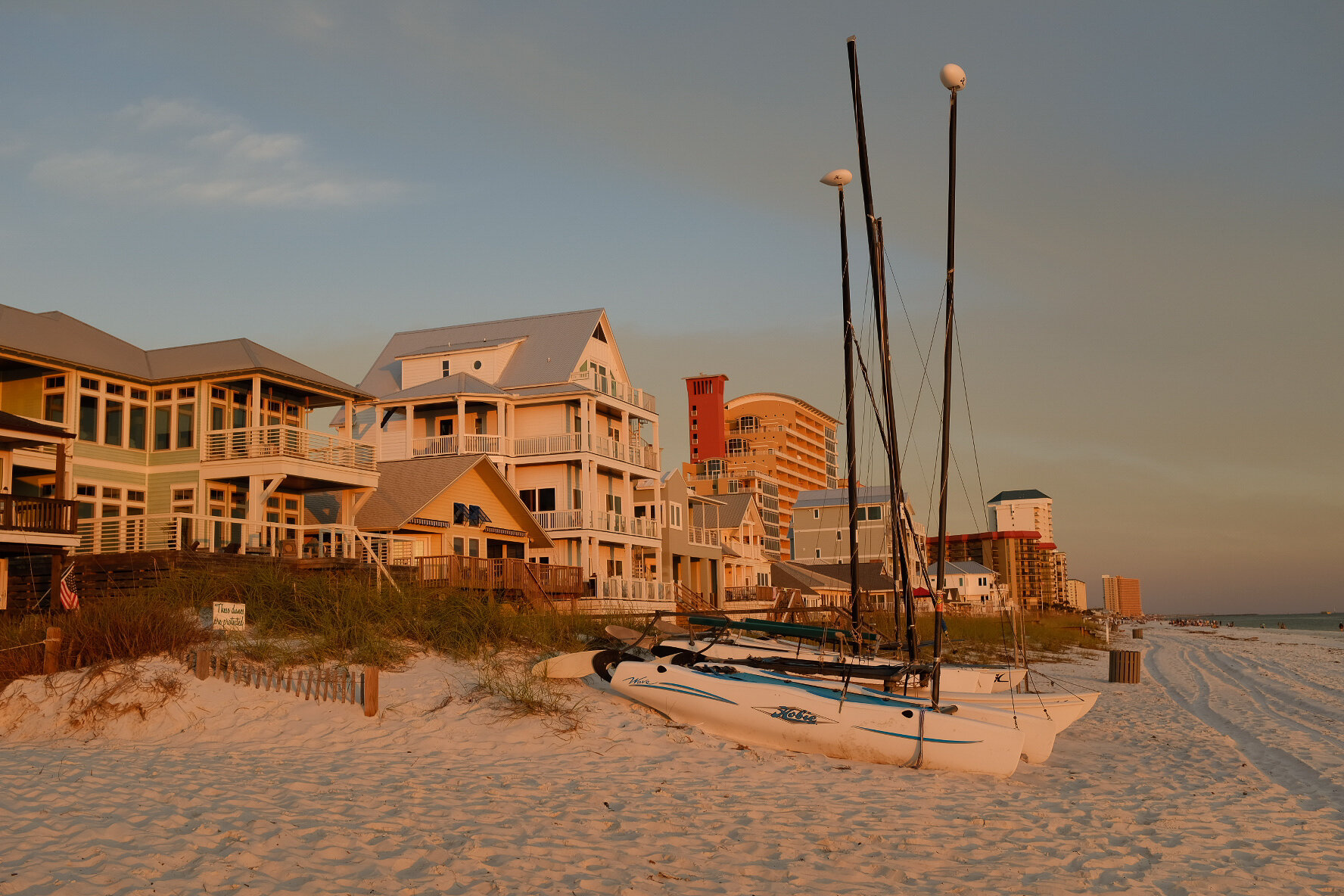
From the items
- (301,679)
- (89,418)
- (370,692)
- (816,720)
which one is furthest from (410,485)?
(816,720)

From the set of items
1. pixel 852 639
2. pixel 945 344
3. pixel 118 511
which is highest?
pixel 945 344

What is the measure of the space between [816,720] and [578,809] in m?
4.90

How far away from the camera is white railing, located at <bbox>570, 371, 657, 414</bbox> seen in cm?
4653

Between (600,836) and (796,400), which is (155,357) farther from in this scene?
(796,400)

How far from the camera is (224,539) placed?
29.5 m

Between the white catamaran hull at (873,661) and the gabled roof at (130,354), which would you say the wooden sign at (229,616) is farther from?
the gabled roof at (130,354)

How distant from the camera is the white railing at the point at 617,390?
4653 centimetres

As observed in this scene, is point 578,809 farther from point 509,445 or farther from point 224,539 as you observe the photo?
point 509,445

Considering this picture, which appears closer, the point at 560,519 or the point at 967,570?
the point at 560,519

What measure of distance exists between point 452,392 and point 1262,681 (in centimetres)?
3095

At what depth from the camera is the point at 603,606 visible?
34062 millimetres

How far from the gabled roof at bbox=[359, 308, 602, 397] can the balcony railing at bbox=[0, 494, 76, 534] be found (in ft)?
81.4

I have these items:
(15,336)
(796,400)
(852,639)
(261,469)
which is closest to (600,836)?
(852,639)

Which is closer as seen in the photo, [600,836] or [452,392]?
[600,836]
